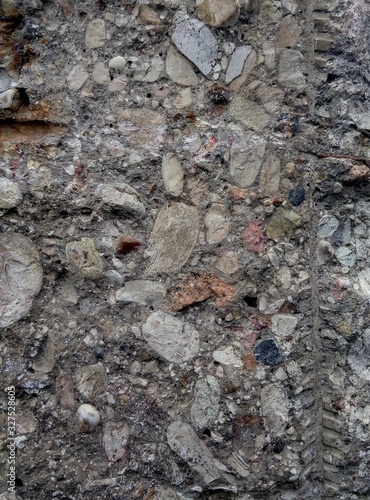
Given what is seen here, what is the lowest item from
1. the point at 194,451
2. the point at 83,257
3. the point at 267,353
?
the point at 194,451

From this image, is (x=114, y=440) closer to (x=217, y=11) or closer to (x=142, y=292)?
(x=142, y=292)

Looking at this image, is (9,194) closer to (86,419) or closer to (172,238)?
(172,238)

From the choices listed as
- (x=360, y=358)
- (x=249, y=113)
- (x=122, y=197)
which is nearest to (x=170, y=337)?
(x=122, y=197)

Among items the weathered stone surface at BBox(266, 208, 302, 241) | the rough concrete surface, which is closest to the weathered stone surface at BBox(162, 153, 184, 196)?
the rough concrete surface

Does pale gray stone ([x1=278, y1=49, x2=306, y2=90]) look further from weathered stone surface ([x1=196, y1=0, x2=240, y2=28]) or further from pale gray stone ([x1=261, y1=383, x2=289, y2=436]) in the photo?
pale gray stone ([x1=261, y1=383, x2=289, y2=436])

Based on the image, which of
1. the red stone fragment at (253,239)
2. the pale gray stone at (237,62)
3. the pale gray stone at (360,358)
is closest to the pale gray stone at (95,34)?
the pale gray stone at (237,62)

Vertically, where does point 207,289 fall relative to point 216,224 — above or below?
below

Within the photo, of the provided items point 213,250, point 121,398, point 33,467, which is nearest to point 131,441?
point 121,398

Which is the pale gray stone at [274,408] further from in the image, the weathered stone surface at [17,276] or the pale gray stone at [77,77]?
the pale gray stone at [77,77]
